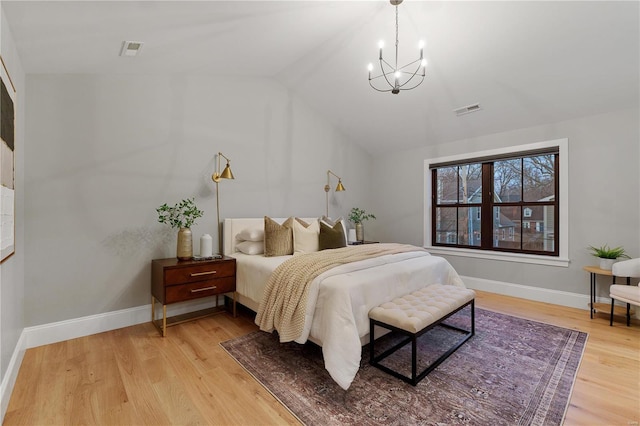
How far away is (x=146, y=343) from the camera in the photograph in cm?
260

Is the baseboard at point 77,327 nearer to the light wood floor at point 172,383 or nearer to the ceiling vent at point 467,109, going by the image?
the light wood floor at point 172,383

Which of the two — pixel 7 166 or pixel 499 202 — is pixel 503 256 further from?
pixel 7 166

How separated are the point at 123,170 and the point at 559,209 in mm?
4913

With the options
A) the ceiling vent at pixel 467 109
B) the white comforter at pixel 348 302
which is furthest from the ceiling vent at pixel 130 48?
the ceiling vent at pixel 467 109

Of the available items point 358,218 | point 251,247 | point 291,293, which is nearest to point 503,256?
point 358,218

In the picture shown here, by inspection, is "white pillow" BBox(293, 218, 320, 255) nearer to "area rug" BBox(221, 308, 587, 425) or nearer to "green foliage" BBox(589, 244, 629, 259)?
"area rug" BBox(221, 308, 587, 425)

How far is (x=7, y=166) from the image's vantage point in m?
1.87

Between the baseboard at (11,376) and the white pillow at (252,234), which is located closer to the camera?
the baseboard at (11,376)

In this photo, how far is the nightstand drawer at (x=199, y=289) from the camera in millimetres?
2744

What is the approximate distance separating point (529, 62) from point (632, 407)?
2.83 meters

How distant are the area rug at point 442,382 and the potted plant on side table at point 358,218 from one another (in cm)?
228

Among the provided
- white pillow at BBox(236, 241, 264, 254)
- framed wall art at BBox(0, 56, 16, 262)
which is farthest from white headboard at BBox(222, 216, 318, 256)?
framed wall art at BBox(0, 56, 16, 262)

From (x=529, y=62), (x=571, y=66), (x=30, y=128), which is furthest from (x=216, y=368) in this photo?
(x=571, y=66)

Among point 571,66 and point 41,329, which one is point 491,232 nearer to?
point 571,66
